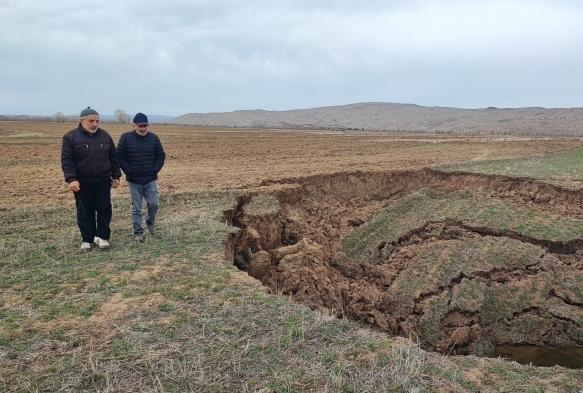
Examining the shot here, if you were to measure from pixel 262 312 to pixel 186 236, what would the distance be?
294 centimetres

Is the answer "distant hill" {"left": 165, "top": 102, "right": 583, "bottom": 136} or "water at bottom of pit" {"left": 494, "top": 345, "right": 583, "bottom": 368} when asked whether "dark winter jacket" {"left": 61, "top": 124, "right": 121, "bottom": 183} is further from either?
"distant hill" {"left": 165, "top": 102, "right": 583, "bottom": 136}

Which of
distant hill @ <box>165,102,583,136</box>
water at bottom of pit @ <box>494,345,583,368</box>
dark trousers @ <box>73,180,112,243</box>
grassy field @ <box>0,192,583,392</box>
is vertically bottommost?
water at bottom of pit @ <box>494,345,583,368</box>

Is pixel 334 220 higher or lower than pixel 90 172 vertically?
lower

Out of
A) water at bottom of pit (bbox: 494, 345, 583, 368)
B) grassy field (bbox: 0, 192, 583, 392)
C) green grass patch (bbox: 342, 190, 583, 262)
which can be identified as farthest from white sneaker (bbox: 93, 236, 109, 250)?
water at bottom of pit (bbox: 494, 345, 583, 368)

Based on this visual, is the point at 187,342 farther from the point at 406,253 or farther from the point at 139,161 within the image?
the point at 406,253

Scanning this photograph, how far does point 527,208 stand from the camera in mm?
9961

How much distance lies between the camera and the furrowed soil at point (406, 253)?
22.6 feet

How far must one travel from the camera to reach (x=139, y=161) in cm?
655

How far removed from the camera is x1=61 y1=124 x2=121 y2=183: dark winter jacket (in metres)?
5.73

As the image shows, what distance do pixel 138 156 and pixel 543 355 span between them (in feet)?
22.7

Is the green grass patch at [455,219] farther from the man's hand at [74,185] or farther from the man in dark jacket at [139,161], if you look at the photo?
the man's hand at [74,185]

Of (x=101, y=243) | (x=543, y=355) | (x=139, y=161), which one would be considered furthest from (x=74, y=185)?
(x=543, y=355)

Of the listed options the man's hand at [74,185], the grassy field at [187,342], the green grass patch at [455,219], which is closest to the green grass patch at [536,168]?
the green grass patch at [455,219]

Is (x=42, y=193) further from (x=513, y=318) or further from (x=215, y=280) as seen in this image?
(x=513, y=318)
